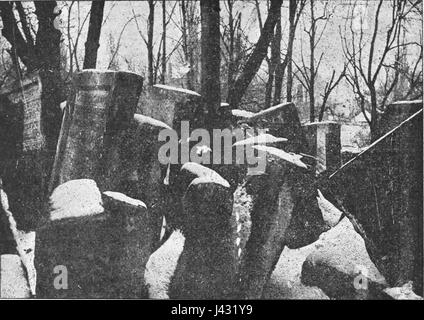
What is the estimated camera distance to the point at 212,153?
3.21 metres

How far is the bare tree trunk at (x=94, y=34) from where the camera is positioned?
11.4 ft

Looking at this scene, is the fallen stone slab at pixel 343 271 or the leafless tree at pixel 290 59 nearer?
the fallen stone slab at pixel 343 271

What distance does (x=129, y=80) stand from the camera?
3.14 meters

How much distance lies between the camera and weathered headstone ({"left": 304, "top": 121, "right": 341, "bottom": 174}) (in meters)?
3.33

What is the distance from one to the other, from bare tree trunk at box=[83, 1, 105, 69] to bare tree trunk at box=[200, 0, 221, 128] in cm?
79

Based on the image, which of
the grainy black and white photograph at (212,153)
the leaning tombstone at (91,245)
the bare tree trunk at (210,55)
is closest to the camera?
the leaning tombstone at (91,245)

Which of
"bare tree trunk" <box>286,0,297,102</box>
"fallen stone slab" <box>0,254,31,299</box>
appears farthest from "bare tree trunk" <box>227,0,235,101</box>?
"fallen stone slab" <box>0,254,31,299</box>

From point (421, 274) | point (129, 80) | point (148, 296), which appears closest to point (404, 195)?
point (421, 274)

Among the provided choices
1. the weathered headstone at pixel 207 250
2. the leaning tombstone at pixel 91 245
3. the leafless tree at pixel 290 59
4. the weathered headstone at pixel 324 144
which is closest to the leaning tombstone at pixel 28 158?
the leaning tombstone at pixel 91 245

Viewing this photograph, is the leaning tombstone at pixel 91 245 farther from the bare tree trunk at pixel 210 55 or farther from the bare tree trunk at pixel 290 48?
the bare tree trunk at pixel 290 48

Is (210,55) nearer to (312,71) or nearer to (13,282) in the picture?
(312,71)

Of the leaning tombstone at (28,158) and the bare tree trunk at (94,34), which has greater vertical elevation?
the bare tree trunk at (94,34)

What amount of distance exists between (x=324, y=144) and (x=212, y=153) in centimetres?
85

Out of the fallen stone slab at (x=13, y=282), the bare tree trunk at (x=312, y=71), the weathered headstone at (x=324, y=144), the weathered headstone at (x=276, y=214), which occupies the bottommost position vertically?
the fallen stone slab at (x=13, y=282)
